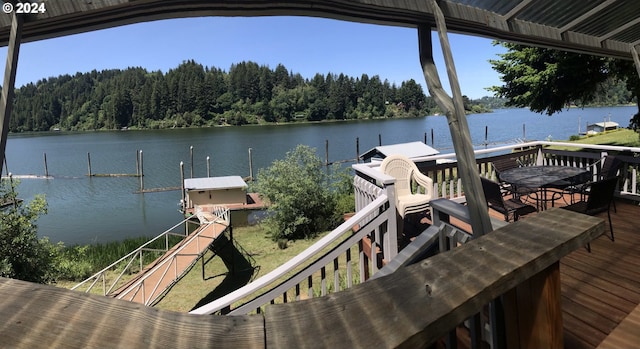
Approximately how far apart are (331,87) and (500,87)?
71191mm

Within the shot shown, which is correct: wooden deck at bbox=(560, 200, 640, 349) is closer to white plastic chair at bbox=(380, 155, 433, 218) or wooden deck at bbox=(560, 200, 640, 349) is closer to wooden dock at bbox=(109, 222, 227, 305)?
white plastic chair at bbox=(380, 155, 433, 218)

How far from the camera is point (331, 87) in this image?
3305 inches

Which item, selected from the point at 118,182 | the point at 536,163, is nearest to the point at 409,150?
the point at 536,163

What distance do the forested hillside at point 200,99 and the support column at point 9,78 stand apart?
77793 millimetres

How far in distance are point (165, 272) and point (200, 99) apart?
2921 inches

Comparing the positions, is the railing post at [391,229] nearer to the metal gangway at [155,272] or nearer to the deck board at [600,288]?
the deck board at [600,288]

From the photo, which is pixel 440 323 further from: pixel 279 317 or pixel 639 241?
pixel 639 241

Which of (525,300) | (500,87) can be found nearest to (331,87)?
(500,87)

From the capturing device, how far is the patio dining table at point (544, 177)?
4184 mm

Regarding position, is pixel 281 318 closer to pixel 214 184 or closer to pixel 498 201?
pixel 498 201

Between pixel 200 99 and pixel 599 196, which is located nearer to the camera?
pixel 599 196

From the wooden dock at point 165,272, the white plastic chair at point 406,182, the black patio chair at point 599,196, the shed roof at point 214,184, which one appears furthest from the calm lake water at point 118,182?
the black patio chair at point 599,196

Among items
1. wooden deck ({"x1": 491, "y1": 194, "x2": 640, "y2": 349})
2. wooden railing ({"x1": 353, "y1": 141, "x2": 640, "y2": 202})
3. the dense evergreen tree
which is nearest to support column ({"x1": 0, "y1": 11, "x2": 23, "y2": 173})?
wooden railing ({"x1": 353, "y1": 141, "x2": 640, "y2": 202})

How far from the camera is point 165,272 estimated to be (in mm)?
7555
